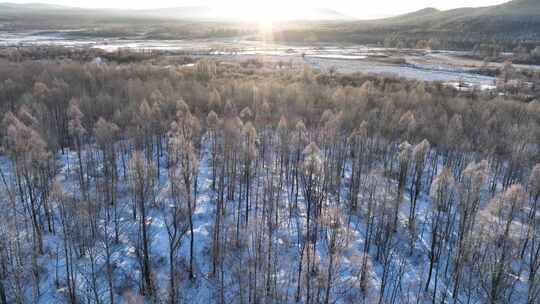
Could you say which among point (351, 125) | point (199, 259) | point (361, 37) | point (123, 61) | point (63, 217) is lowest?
point (199, 259)

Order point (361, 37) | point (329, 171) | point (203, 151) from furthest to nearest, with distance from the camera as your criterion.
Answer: point (361, 37)
point (203, 151)
point (329, 171)

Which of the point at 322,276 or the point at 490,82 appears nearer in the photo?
the point at 322,276

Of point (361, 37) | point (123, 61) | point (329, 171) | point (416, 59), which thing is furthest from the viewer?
point (361, 37)

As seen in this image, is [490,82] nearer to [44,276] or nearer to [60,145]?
[60,145]

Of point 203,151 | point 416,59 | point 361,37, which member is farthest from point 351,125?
point 361,37

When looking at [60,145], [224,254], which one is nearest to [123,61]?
[60,145]

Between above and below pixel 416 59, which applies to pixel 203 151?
below
